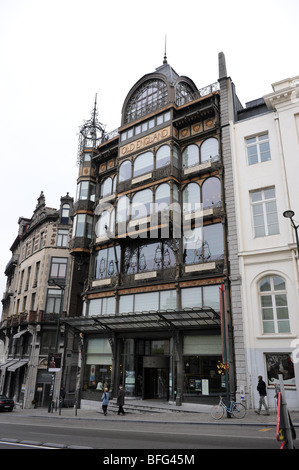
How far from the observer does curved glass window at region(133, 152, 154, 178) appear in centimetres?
2649

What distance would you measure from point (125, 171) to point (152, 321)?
12.6 meters

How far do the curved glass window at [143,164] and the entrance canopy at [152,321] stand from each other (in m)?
10.8

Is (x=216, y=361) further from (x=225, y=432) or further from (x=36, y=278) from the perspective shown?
(x=36, y=278)

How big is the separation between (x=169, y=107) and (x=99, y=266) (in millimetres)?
13625

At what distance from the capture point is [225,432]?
12.1m

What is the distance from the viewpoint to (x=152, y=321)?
21.7 m

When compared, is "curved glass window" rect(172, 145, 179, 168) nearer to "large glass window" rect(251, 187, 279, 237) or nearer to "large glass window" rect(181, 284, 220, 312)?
"large glass window" rect(251, 187, 279, 237)

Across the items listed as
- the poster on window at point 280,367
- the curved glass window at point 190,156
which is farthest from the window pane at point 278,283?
the curved glass window at point 190,156

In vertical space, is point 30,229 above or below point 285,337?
above

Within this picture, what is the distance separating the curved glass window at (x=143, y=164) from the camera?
26491 mm

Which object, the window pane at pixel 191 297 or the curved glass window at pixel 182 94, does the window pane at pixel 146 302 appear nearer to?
the window pane at pixel 191 297

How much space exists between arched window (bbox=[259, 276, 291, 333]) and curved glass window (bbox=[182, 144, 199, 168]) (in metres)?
9.89

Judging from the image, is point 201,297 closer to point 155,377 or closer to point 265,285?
A: point 265,285
